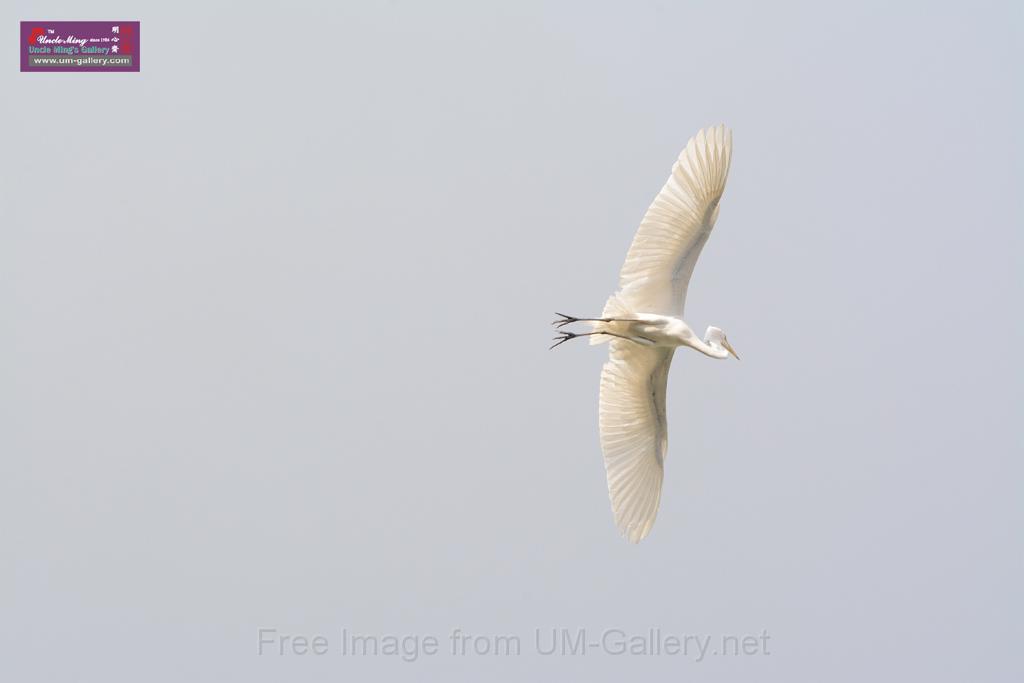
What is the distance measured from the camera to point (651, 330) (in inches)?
489

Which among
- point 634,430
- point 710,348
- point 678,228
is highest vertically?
point 678,228

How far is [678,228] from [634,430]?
5.18 ft

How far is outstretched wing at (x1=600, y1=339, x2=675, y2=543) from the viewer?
12742 mm

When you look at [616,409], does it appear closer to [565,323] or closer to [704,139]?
[565,323]

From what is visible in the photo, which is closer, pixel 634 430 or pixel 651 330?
pixel 651 330

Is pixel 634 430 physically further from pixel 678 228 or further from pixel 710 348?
pixel 678 228

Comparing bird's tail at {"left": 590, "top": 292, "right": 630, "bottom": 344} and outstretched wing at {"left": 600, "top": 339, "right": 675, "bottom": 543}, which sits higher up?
bird's tail at {"left": 590, "top": 292, "right": 630, "bottom": 344}

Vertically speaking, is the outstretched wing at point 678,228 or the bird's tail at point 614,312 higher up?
the outstretched wing at point 678,228

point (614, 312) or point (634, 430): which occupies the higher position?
point (614, 312)

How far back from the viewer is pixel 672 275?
12.5 metres

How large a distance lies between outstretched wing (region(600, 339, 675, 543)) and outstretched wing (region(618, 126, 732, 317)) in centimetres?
41

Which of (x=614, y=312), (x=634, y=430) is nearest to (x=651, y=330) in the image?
(x=614, y=312)

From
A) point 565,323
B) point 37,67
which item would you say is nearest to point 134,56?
point 37,67

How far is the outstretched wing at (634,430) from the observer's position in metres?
12.7
